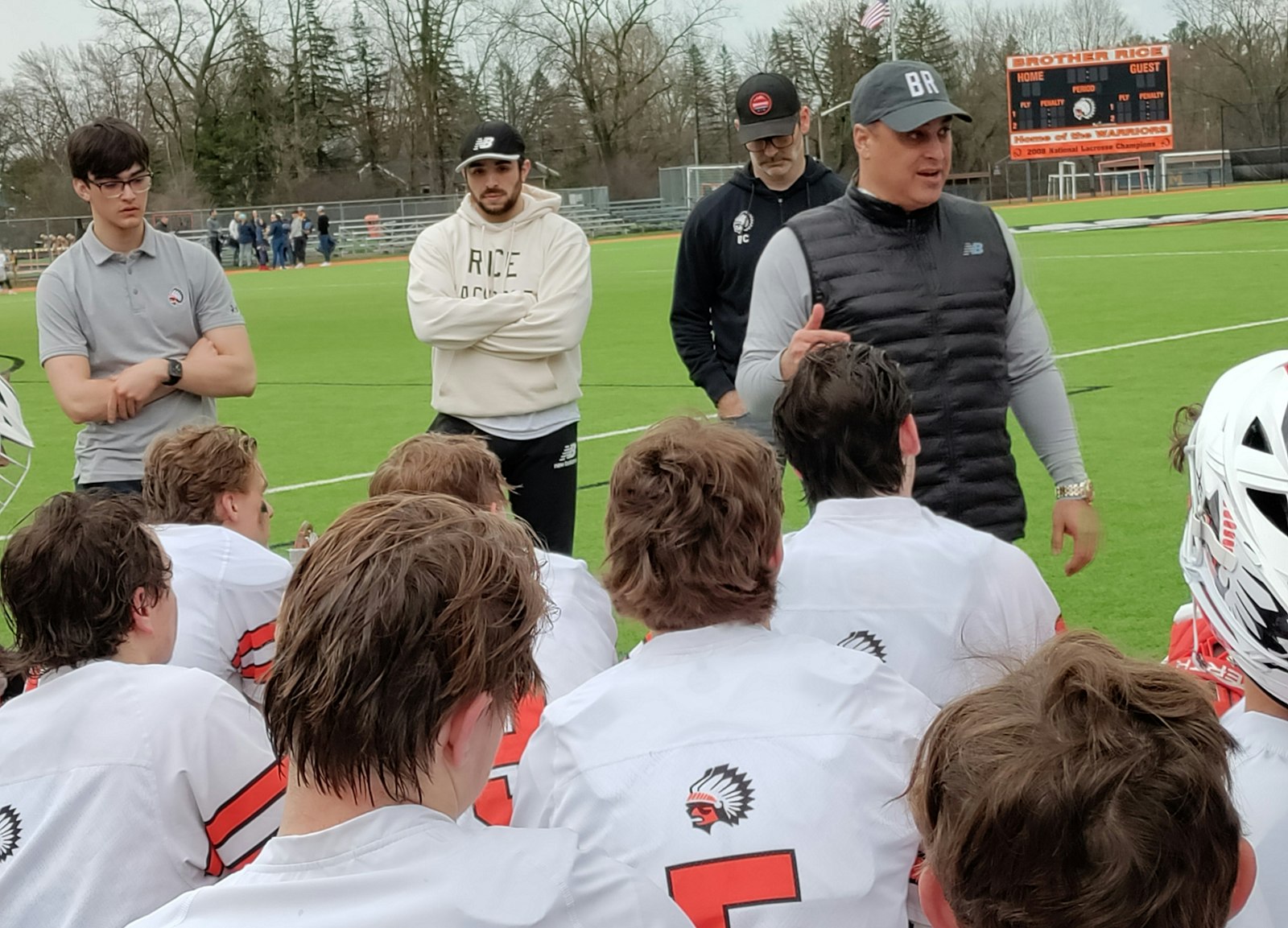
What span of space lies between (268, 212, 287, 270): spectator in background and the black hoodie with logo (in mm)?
42328

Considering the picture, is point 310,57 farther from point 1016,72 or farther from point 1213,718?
point 1213,718

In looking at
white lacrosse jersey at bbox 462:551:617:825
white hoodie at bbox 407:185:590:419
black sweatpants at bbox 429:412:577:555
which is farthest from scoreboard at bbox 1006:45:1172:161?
white lacrosse jersey at bbox 462:551:617:825

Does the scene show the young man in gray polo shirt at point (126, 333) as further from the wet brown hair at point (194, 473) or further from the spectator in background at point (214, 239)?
the spectator in background at point (214, 239)

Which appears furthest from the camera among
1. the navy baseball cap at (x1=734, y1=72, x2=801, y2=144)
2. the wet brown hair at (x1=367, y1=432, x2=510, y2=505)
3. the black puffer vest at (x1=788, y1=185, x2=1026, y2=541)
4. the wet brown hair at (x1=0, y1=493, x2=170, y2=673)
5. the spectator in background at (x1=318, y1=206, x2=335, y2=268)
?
the spectator in background at (x1=318, y1=206, x2=335, y2=268)

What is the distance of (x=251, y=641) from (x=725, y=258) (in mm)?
2643

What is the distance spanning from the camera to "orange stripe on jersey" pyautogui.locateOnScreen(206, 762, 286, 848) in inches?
103

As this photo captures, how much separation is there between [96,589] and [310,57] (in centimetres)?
8001

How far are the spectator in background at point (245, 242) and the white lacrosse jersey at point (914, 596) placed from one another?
4783 centimetres

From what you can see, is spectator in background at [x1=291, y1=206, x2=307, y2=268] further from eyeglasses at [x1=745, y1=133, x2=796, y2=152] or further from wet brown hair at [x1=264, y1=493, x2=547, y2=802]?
wet brown hair at [x1=264, y1=493, x2=547, y2=802]

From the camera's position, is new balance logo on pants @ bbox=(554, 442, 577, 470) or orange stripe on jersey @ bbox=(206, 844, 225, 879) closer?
orange stripe on jersey @ bbox=(206, 844, 225, 879)

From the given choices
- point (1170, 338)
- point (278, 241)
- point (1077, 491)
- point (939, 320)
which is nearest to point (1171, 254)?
point (1170, 338)

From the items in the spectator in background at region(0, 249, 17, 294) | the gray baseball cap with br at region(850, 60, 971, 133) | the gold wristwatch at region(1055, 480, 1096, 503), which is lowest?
the gold wristwatch at region(1055, 480, 1096, 503)

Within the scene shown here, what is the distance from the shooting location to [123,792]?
254cm

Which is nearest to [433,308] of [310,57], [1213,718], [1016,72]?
[1213,718]
